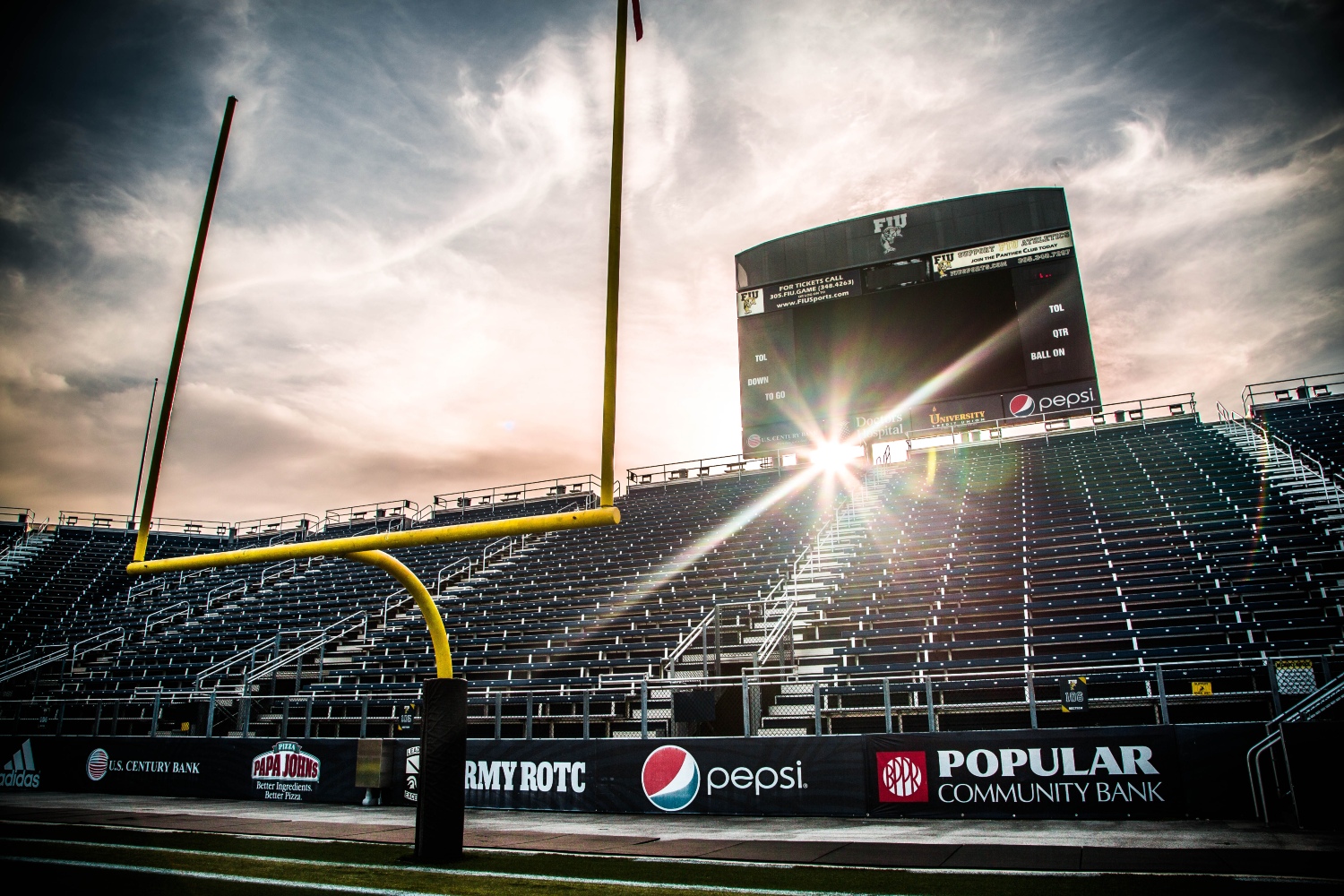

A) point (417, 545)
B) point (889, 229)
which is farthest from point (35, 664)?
point (889, 229)

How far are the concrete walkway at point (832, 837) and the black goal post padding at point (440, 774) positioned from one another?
1.13m

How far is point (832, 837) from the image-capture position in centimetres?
807

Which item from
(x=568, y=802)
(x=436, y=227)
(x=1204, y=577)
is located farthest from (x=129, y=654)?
(x=1204, y=577)

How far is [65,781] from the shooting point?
1538cm

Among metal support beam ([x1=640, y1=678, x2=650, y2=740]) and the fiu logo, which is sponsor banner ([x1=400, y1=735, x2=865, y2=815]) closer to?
metal support beam ([x1=640, y1=678, x2=650, y2=740])

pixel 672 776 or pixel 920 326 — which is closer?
pixel 672 776

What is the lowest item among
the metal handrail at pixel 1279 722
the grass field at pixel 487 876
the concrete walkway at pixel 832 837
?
the concrete walkway at pixel 832 837

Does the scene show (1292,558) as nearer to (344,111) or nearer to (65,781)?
(344,111)

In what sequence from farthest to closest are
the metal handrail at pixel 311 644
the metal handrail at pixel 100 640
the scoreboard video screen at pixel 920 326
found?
the metal handrail at pixel 100 640
the scoreboard video screen at pixel 920 326
the metal handrail at pixel 311 644

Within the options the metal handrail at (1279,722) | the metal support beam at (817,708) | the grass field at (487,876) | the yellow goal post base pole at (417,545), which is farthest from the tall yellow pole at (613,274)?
the metal handrail at (1279,722)

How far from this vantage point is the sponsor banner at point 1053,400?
1798 centimetres

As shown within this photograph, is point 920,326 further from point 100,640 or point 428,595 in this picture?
point 100,640

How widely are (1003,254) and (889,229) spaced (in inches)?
107

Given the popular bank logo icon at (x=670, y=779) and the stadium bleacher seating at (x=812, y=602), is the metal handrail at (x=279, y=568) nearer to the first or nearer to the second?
the stadium bleacher seating at (x=812, y=602)
